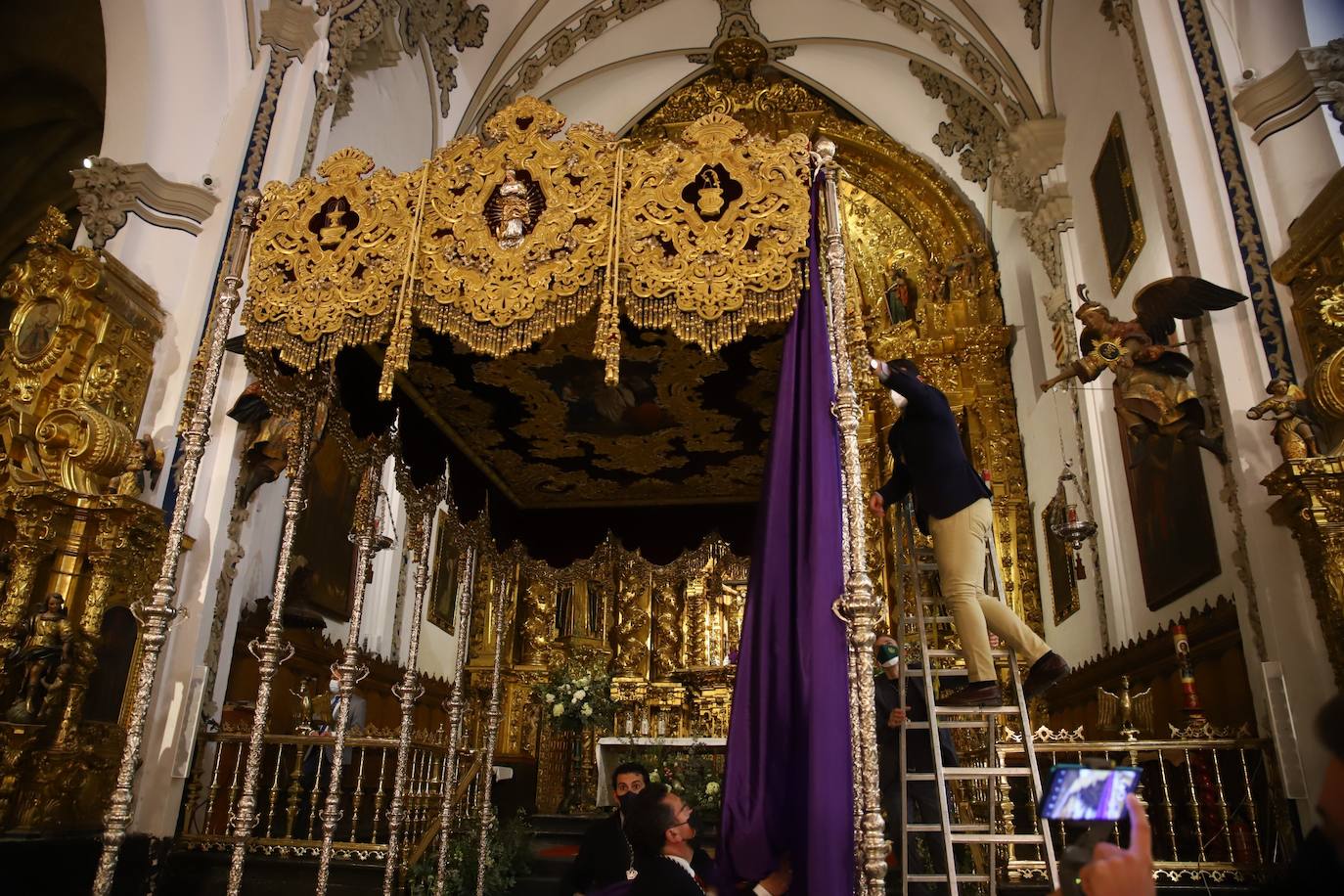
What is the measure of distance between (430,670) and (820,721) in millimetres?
8679

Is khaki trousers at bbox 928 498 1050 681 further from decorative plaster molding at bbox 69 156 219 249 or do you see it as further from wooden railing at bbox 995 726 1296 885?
decorative plaster molding at bbox 69 156 219 249

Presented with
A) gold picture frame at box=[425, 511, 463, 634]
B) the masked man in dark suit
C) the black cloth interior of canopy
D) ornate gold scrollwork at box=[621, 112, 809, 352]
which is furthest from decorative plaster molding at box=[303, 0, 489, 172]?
the masked man in dark suit

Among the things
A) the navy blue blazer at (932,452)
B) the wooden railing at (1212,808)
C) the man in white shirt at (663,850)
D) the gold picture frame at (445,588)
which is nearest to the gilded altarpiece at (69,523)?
the man in white shirt at (663,850)

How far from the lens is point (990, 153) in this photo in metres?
10.6

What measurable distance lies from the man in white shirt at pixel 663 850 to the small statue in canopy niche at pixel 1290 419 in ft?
11.5

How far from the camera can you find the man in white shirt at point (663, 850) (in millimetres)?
2734

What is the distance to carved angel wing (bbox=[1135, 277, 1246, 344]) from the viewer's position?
5.27 m

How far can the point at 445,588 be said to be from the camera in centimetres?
1165

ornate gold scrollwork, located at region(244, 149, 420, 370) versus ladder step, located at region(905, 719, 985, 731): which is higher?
ornate gold scrollwork, located at region(244, 149, 420, 370)

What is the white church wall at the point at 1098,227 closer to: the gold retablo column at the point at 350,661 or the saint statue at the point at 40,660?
the gold retablo column at the point at 350,661

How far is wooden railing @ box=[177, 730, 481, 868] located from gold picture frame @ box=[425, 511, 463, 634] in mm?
3742

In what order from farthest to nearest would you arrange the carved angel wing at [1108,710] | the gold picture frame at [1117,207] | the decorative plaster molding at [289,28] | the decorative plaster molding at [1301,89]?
the gold picture frame at [1117,207] → the decorative plaster molding at [289,28] → the carved angel wing at [1108,710] → the decorative plaster molding at [1301,89]

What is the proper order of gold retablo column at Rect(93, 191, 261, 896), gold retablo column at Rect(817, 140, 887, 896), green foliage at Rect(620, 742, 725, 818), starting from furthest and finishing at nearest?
Result: green foliage at Rect(620, 742, 725, 818) < gold retablo column at Rect(93, 191, 261, 896) < gold retablo column at Rect(817, 140, 887, 896)

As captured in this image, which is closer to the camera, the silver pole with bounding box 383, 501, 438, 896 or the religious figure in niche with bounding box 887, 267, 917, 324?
the silver pole with bounding box 383, 501, 438, 896
